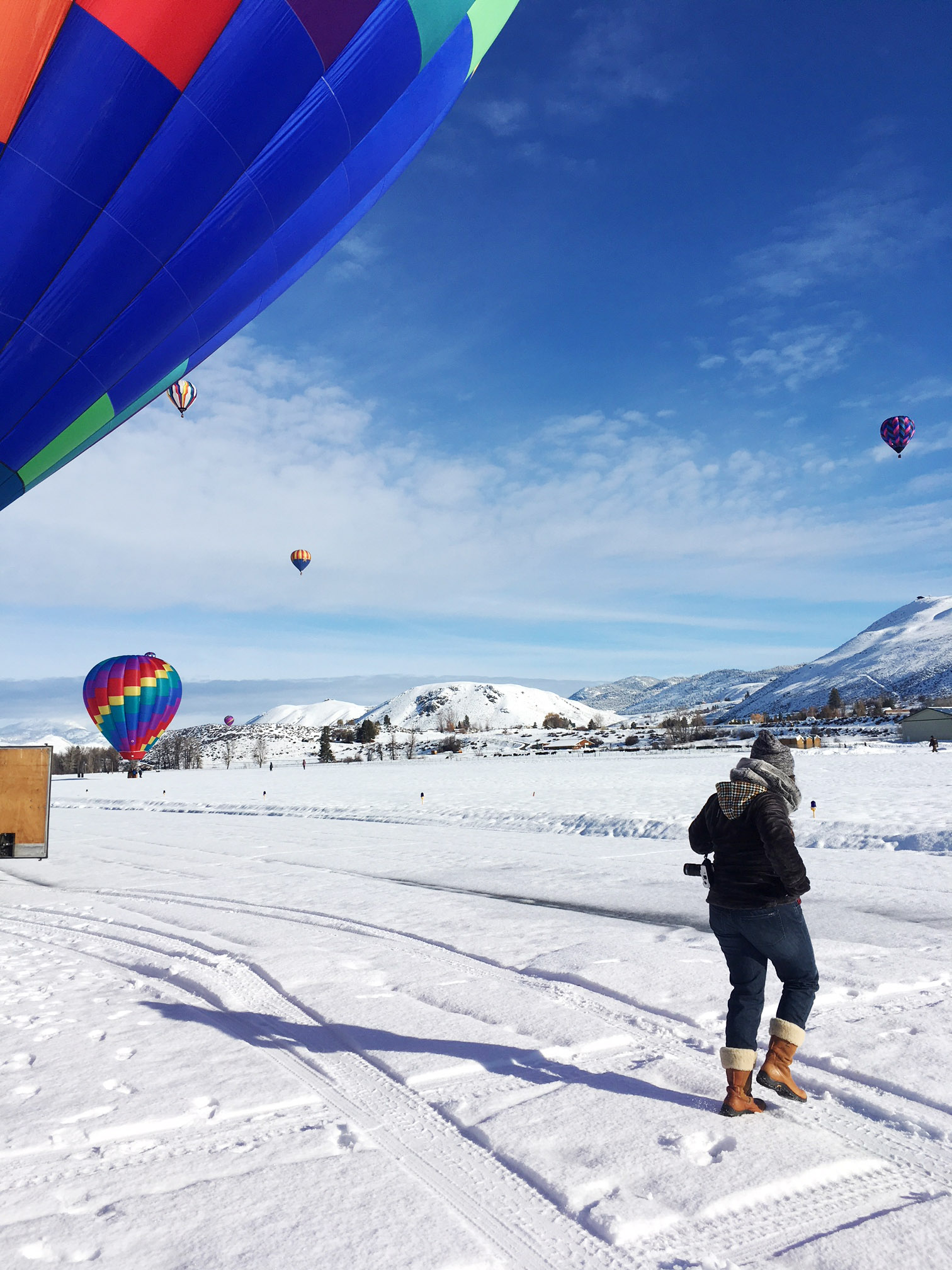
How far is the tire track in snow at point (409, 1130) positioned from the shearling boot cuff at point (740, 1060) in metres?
1.20

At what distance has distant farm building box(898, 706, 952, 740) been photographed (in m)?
71.8

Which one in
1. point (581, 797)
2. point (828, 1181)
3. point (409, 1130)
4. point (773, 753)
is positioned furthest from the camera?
point (581, 797)

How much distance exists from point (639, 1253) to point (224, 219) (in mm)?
9580

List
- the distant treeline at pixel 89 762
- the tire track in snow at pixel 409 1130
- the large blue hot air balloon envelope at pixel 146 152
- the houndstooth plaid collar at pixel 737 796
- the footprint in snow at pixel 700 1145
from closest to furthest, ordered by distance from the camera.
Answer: the tire track in snow at pixel 409 1130, the footprint in snow at pixel 700 1145, the houndstooth plaid collar at pixel 737 796, the large blue hot air balloon envelope at pixel 146 152, the distant treeline at pixel 89 762

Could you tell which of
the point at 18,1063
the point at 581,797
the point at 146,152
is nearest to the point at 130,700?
the point at 581,797

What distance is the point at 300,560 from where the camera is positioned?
60281 millimetres

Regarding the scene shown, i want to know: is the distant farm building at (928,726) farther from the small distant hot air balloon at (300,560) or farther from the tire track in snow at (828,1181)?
the tire track in snow at (828,1181)

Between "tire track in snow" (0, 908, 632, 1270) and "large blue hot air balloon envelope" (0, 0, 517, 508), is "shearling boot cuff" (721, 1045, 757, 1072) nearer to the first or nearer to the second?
"tire track in snow" (0, 908, 632, 1270)

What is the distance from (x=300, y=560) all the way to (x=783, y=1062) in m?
58.5

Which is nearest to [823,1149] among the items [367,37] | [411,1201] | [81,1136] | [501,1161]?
[501,1161]

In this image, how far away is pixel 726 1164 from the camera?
360cm

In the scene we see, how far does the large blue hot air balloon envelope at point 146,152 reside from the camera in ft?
24.2

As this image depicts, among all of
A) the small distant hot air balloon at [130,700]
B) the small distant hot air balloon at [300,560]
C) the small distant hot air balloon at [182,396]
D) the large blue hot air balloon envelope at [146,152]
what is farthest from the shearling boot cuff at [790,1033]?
the small distant hot air balloon at [300,560]

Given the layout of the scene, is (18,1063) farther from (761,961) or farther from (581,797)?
(581,797)
